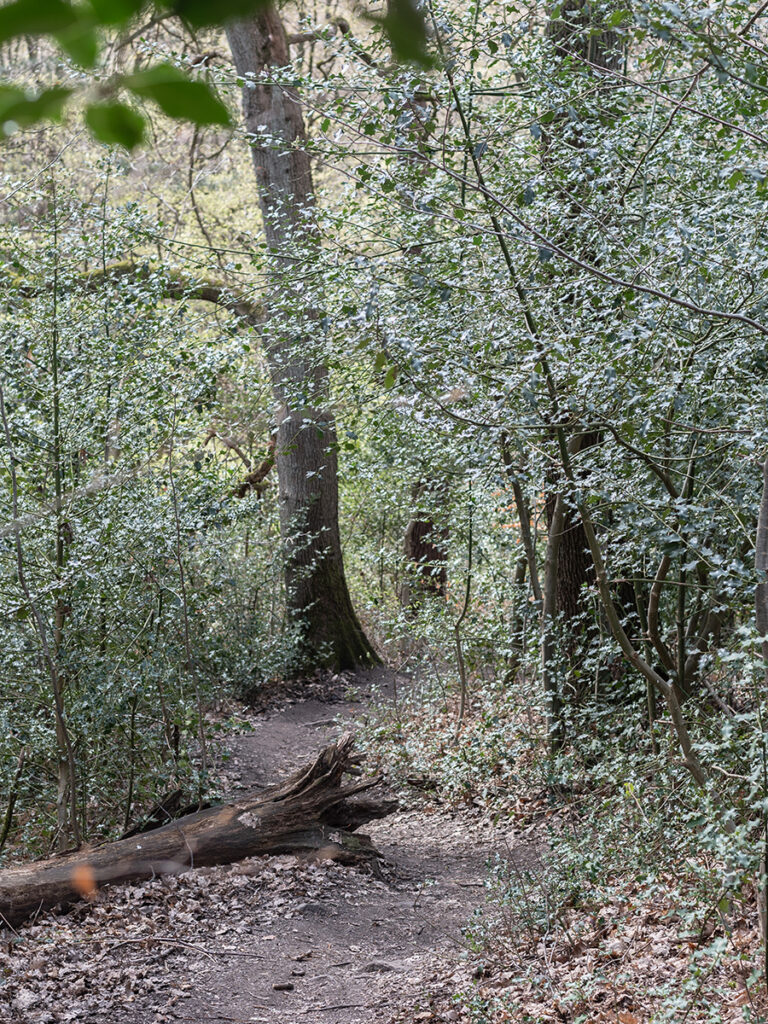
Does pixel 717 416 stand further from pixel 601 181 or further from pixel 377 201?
pixel 377 201

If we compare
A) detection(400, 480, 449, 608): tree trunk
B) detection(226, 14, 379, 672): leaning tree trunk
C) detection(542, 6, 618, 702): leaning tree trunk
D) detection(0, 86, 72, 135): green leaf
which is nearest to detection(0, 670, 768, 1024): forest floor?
detection(542, 6, 618, 702): leaning tree trunk

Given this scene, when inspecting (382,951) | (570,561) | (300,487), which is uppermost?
(300,487)

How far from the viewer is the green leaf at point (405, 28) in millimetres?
813

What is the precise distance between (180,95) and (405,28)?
0.20m

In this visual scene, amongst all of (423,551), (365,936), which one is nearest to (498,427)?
(365,936)

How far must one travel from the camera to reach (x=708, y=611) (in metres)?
5.75

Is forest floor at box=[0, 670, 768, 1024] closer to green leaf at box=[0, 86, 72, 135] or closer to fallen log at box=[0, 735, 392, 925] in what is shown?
fallen log at box=[0, 735, 392, 925]

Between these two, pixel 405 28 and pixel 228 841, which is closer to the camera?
pixel 405 28

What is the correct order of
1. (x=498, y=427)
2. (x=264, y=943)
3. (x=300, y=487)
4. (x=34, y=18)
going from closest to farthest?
(x=34, y=18) → (x=498, y=427) → (x=264, y=943) → (x=300, y=487)

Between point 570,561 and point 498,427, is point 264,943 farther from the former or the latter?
point 570,561

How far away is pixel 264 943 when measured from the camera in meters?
5.08

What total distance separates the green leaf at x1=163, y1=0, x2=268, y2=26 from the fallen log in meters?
5.28

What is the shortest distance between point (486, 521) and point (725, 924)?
284 inches

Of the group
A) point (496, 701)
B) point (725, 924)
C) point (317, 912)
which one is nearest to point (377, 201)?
point (496, 701)
